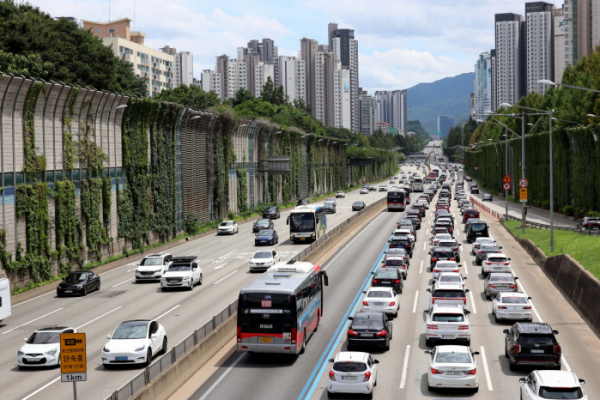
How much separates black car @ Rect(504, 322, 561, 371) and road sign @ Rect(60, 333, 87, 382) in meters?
14.0

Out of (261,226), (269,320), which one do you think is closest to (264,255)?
(261,226)

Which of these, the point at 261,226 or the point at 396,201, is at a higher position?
the point at 396,201

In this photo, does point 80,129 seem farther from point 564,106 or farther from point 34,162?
point 564,106

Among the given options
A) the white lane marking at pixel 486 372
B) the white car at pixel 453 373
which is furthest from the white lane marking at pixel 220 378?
the white lane marking at pixel 486 372

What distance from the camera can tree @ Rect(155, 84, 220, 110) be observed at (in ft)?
417

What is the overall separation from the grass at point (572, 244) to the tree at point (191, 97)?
252 feet

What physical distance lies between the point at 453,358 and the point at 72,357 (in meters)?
11.1

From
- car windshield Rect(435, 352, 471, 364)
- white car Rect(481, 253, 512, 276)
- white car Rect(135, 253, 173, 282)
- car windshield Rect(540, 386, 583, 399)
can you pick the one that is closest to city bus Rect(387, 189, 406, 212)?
white car Rect(481, 253, 512, 276)

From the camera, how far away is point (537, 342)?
878 inches

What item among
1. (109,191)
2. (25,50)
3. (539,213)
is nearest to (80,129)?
(109,191)

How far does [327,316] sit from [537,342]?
39.1ft

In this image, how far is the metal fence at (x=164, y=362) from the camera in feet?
55.2

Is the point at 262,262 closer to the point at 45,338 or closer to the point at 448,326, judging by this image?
the point at 448,326

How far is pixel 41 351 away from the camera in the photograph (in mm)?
23891
